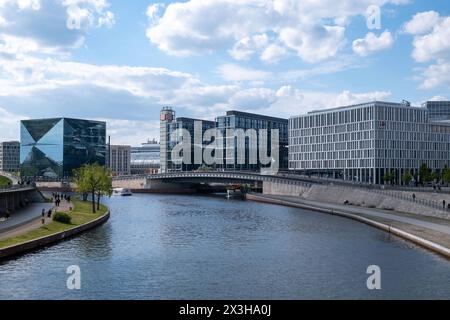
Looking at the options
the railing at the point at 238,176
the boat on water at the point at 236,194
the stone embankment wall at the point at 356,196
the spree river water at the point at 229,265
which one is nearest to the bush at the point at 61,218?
the spree river water at the point at 229,265

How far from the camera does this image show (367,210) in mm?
85062

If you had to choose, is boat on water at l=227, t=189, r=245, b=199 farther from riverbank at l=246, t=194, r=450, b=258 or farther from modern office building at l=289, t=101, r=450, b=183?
riverbank at l=246, t=194, r=450, b=258

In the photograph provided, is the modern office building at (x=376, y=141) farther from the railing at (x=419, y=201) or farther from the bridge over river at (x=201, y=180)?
the railing at (x=419, y=201)

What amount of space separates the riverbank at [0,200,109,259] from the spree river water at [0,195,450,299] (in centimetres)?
120

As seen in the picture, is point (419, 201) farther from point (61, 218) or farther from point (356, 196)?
point (61, 218)

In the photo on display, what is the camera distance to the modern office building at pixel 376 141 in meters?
166

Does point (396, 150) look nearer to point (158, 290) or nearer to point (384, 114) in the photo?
point (384, 114)

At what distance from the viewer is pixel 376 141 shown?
16525cm

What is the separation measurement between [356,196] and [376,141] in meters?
69.4

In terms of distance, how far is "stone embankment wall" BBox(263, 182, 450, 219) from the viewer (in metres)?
78.1

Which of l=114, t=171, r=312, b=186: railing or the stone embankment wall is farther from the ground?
l=114, t=171, r=312, b=186: railing

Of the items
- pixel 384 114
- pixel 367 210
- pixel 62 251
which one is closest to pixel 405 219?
pixel 367 210

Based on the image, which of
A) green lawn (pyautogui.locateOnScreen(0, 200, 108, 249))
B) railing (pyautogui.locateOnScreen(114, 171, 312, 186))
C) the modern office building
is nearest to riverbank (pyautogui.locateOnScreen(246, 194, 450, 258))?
railing (pyautogui.locateOnScreen(114, 171, 312, 186))
